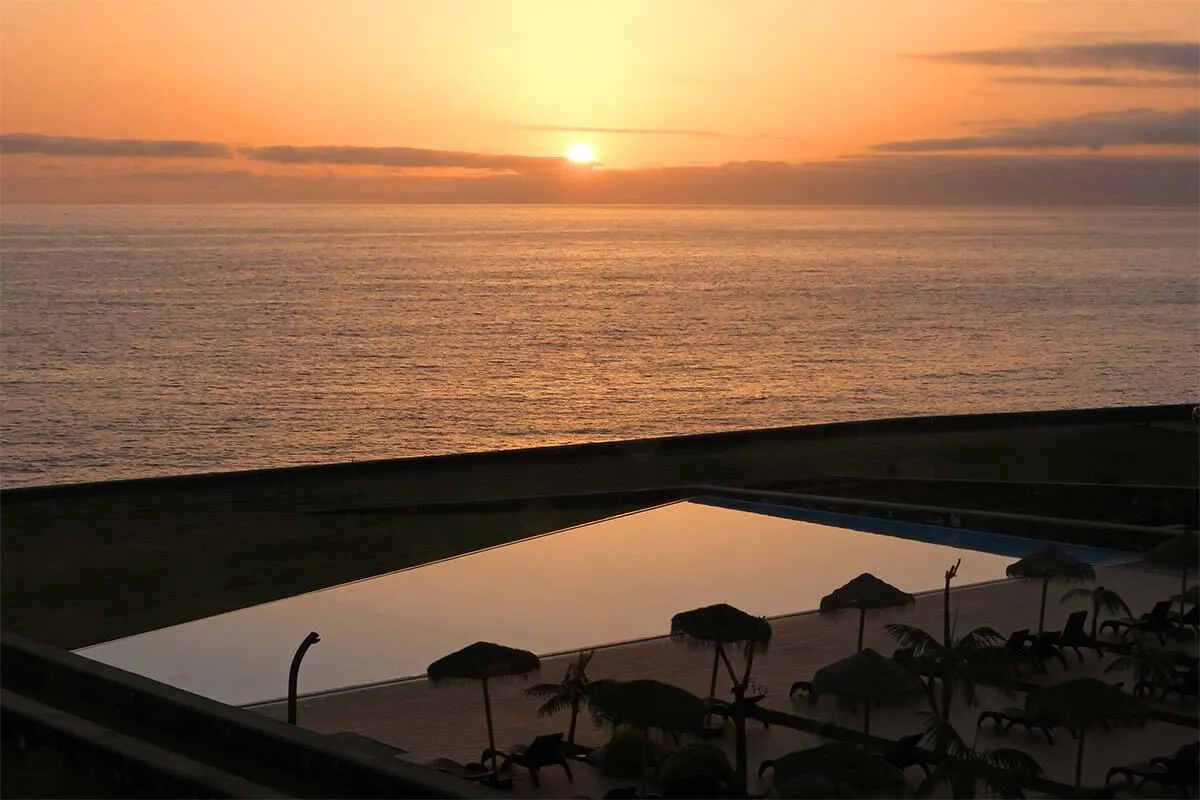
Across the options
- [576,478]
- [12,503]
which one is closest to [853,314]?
[576,478]

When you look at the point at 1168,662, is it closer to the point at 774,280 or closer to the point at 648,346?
the point at 648,346

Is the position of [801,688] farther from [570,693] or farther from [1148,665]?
[1148,665]

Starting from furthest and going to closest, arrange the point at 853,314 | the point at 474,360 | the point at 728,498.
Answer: the point at 853,314
the point at 474,360
the point at 728,498

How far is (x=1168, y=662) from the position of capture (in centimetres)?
1185

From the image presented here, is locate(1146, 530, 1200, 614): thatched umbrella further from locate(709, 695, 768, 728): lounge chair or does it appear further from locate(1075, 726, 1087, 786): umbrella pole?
locate(709, 695, 768, 728): lounge chair

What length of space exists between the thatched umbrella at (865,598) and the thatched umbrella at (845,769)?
3826mm

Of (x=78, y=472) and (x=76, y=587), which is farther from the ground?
(x=76, y=587)

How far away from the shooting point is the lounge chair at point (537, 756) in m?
10.0

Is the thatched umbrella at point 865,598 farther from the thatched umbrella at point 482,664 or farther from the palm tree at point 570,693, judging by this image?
the thatched umbrella at point 482,664

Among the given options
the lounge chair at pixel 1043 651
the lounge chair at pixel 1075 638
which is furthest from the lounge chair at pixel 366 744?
the lounge chair at pixel 1075 638

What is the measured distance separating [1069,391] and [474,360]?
2402 cm

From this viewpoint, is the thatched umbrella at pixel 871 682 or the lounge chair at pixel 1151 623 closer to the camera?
the thatched umbrella at pixel 871 682

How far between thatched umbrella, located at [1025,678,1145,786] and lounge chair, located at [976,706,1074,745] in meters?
0.74

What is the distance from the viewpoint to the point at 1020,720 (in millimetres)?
10906
